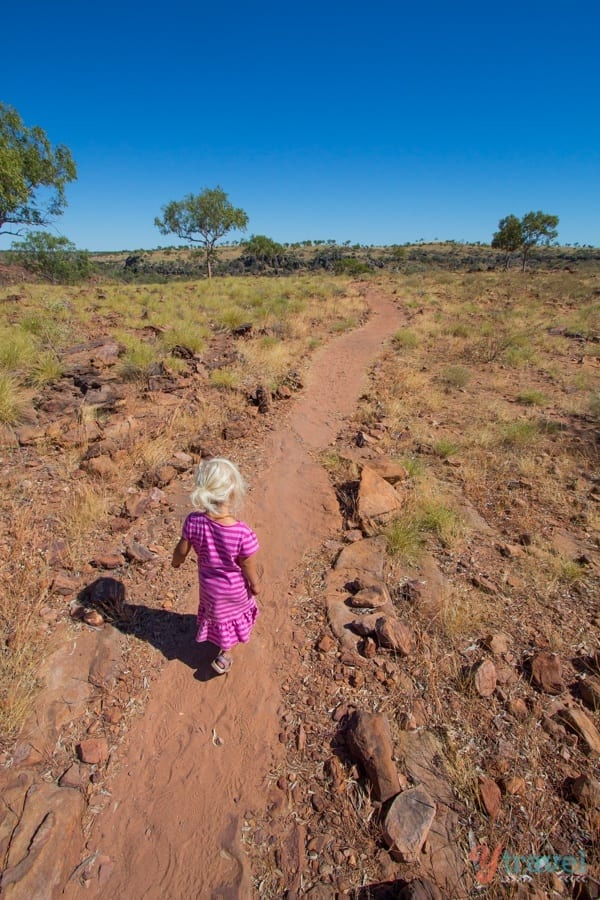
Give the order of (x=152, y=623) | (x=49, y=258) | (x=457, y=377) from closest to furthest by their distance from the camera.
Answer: (x=152, y=623), (x=457, y=377), (x=49, y=258)

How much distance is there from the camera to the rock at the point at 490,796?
76.5 inches

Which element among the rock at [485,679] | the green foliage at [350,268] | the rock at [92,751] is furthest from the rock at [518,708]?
the green foliage at [350,268]

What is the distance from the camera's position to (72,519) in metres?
3.76

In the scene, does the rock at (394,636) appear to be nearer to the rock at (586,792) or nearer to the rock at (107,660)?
the rock at (586,792)

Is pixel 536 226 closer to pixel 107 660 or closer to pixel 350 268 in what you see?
pixel 350 268

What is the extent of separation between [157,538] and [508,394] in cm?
742

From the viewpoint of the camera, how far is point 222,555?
2.51 meters

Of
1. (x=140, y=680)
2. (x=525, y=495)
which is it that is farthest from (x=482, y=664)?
(x=525, y=495)

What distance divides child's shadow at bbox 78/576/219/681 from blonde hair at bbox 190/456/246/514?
4.28 ft

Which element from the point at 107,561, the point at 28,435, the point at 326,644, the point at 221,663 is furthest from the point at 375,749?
the point at 28,435

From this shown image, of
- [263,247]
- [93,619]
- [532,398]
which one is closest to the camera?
[93,619]

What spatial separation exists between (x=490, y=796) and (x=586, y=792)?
47 cm

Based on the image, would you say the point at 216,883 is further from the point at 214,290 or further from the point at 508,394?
the point at 214,290

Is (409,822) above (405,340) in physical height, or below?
below
